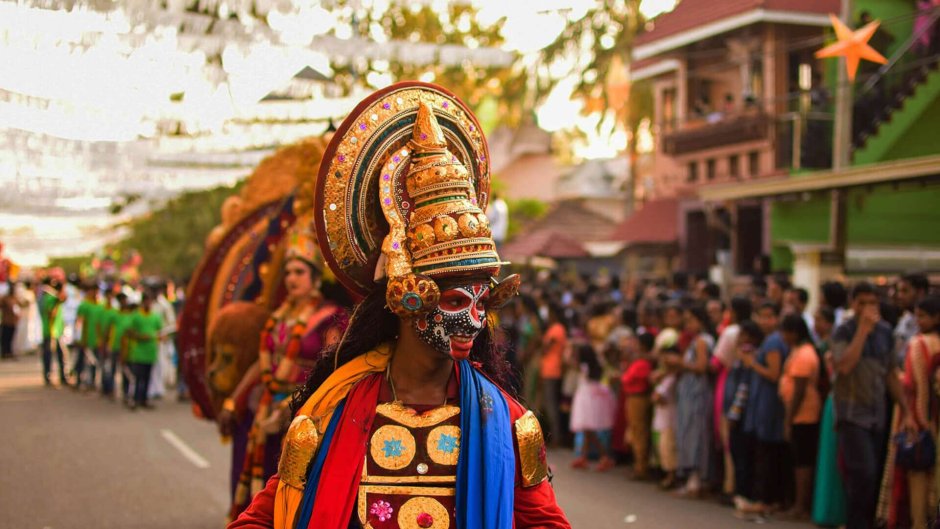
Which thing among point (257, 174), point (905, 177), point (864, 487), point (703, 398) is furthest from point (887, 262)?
point (257, 174)

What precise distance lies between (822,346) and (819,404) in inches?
26.1

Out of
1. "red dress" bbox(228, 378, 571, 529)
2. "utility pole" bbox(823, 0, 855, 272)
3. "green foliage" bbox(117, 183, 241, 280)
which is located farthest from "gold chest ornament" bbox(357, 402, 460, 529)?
"green foliage" bbox(117, 183, 241, 280)

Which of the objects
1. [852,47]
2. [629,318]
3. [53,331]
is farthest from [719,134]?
[53,331]

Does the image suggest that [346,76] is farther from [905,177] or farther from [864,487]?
[864,487]

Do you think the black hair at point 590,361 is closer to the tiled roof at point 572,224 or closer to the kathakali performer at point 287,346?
the kathakali performer at point 287,346

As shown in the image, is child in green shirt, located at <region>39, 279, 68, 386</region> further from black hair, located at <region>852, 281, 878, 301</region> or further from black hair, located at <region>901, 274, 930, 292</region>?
black hair, located at <region>852, 281, 878, 301</region>

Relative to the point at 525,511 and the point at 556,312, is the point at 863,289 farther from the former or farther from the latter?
the point at 556,312

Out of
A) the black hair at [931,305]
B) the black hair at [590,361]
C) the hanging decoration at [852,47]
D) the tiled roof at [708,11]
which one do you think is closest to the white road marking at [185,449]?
the black hair at [590,361]

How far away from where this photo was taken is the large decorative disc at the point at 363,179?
13.0ft

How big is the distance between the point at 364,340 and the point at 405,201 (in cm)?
54

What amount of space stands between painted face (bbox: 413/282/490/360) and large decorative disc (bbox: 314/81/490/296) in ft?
1.19

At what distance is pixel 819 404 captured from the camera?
9117mm

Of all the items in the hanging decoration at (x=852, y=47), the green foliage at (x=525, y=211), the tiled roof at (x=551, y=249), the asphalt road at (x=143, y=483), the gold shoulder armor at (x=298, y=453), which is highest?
the green foliage at (x=525, y=211)

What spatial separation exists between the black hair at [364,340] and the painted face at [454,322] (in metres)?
0.30
